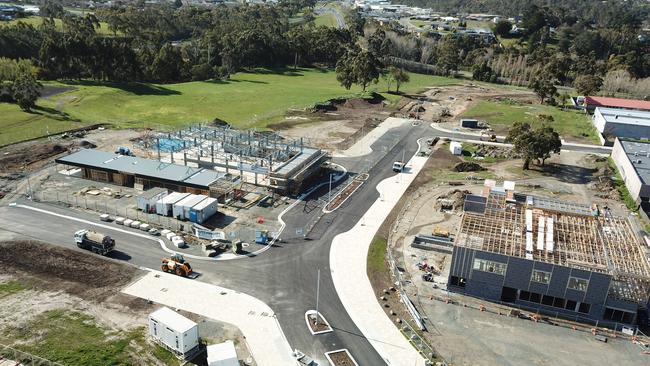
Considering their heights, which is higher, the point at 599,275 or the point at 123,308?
the point at 599,275

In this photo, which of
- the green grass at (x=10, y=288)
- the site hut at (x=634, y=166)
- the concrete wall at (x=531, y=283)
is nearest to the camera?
the concrete wall at (x=531, y=283)

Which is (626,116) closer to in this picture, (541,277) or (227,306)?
(541,277)

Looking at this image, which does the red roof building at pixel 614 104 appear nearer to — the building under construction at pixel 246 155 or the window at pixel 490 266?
the building under construction at pixel 246 155

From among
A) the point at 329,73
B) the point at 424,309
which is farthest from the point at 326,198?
the point at 329,73

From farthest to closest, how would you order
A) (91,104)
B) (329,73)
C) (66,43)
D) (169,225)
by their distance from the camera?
(329,73) < (66,43) < (91,104) < (169,225)

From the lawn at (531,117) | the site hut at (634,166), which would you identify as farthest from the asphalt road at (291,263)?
the lawn at (531,117)

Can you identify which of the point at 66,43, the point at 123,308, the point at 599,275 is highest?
the point at 66,43

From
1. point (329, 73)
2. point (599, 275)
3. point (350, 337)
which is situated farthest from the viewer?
point (329, 73)

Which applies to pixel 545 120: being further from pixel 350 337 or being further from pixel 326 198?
pixel 350 337
